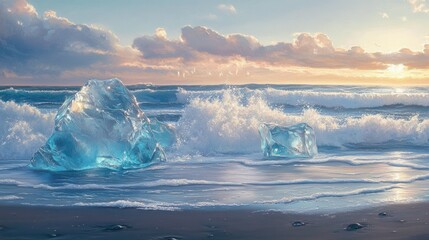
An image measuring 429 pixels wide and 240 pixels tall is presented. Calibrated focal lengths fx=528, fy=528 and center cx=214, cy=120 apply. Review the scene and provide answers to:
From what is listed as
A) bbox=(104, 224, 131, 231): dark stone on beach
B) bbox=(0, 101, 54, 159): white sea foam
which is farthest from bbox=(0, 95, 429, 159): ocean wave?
bbox=(104, 224, 131, 231): dark stone on beach

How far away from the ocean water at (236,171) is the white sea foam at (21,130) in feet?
0.07

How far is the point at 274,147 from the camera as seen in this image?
394 inches

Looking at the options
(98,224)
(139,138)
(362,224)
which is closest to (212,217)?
(98,224)

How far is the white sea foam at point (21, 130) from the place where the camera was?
34.0 ft

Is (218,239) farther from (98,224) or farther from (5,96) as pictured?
(5,96)

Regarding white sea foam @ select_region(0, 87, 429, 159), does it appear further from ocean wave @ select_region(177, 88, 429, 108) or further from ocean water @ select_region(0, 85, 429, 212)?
ocean wave @ select_region(177, 88, 429, 108)

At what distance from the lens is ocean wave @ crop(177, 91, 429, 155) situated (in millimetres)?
11438

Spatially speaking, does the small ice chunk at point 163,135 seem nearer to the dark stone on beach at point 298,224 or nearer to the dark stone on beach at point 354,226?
the dark stone on beach at point 298,224

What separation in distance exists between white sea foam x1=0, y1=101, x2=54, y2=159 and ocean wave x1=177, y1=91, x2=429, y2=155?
3022mm

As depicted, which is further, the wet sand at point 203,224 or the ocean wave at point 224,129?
the ocean wave at point 224,129

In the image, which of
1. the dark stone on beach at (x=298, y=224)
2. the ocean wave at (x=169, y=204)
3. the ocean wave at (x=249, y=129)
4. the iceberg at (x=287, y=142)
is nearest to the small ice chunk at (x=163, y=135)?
the ocean wave at (x=249, y=129)

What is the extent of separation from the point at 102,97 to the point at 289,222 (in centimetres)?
504

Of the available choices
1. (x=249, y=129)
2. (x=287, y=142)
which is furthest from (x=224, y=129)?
(x=287, y=142)

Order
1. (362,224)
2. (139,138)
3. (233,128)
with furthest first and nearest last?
(233,128), (139,138), (362,224)
